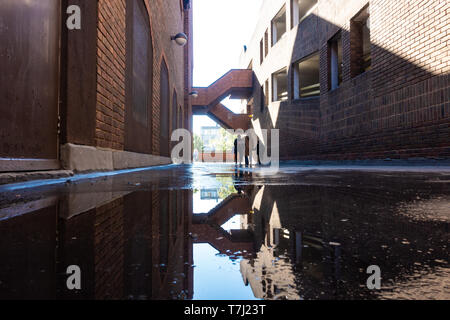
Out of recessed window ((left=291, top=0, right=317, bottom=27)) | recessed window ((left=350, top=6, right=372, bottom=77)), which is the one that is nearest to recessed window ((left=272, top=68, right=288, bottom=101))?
recessed window ((left=291, top=0, right=317, bottom=27))

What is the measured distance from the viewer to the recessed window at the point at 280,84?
55.2 ft

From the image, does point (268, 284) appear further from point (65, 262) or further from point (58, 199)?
point (58, 199)

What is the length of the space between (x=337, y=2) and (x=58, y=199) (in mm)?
11915

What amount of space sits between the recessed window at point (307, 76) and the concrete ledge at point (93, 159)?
36.5ft

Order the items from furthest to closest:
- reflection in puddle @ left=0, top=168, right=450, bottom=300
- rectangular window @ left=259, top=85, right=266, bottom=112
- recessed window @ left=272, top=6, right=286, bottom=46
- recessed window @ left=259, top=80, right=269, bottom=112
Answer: rectangular window @ left=259, top=85, right=266, bottom=112, recessed window @ left=259, top=80, right=269, bottom=112, recessed window @ left=272, top=6, right=286, bottom=46, reflection in puddle @ left=0, top=168, right=450, bottom=300

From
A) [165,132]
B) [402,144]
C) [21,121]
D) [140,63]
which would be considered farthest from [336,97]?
[21,121]

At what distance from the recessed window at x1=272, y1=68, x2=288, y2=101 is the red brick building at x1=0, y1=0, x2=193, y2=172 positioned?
40.5 ft

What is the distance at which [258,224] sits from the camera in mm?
941

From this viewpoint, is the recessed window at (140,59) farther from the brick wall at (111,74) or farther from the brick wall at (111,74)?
the brick wall at (111,74)

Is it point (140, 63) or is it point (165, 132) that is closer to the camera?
point (140, 63)

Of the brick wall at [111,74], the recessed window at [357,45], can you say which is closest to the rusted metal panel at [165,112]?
the brick wall at [111,74]

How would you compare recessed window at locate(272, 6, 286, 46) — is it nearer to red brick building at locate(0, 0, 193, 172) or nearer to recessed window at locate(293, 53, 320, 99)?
recessed window at locate(293, 53, 320, 99)

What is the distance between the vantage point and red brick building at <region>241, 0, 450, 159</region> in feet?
19.8
